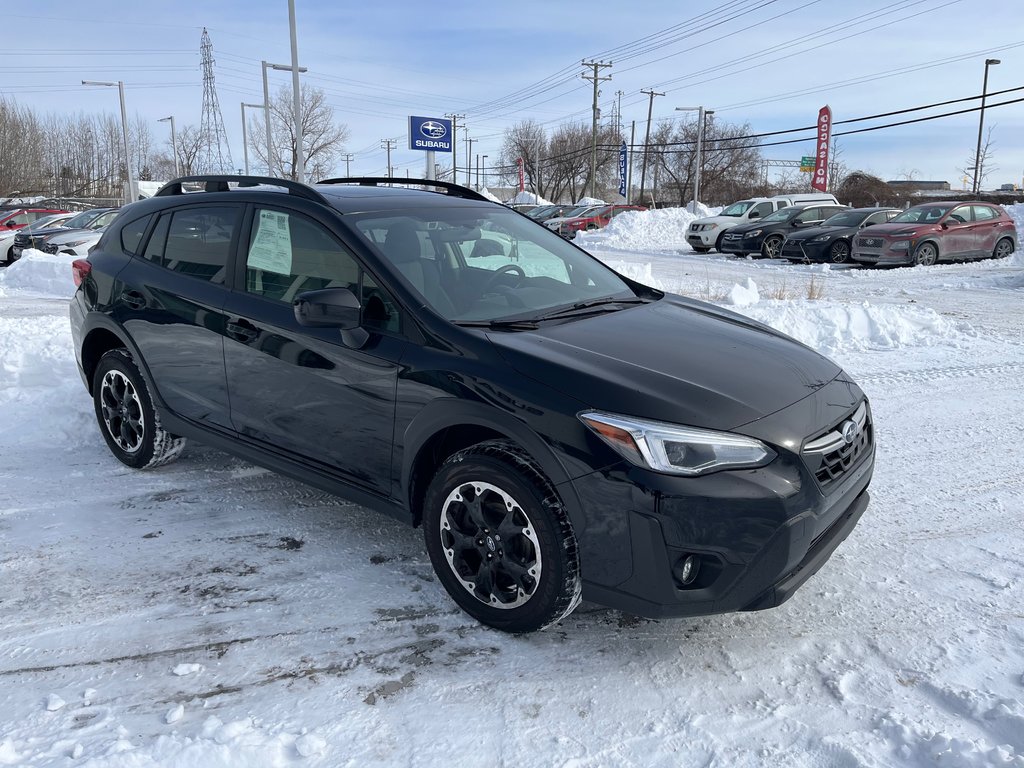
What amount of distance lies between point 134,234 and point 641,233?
87.0 feet

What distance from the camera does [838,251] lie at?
20469mm

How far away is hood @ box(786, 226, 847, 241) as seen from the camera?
20359mm

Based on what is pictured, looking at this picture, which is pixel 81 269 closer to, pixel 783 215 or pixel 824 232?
pixel 824 232

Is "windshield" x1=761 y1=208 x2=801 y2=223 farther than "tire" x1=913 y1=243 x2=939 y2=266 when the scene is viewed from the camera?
Yes

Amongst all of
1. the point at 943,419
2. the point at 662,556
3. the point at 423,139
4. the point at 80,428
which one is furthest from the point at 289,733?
the point at 423,139

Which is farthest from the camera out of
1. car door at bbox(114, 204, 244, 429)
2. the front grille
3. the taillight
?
the taillight

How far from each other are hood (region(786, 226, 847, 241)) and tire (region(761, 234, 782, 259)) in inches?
33.2

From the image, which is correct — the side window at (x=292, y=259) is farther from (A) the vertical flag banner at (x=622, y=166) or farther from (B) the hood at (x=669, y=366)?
(A) the vertical flag banner at (x=622, y=166)

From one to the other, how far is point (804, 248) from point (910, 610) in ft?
62.2

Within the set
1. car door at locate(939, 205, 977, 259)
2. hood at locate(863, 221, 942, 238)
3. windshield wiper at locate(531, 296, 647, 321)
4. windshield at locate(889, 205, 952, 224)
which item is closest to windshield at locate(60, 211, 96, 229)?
hood at locate(863, 221, 942, 238)

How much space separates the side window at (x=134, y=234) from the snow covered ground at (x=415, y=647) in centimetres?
138

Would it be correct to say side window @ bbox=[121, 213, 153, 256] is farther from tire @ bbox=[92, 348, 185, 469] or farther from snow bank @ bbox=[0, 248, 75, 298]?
snow bank @ bbox=[0, 248, 75, 298]

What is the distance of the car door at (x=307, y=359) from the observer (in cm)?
349

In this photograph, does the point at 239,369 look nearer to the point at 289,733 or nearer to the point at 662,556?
the point at 289,733
